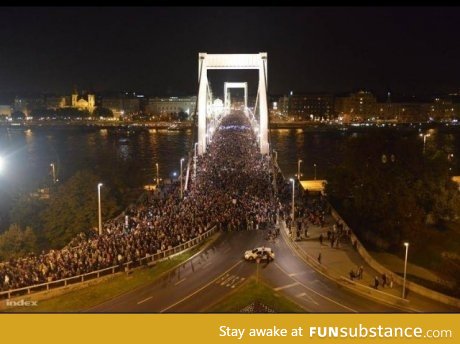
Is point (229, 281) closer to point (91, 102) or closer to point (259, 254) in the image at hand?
point (259, 254)

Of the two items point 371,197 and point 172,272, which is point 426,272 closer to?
point 371,197

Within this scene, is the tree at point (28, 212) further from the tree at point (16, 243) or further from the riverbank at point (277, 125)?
the riverbank at point (277, 125)

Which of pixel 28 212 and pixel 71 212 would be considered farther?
pixel 28 212

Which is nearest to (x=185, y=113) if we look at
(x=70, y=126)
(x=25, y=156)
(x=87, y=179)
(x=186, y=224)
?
(x=70, y=126)

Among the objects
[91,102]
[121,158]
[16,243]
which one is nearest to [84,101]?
[91,102]

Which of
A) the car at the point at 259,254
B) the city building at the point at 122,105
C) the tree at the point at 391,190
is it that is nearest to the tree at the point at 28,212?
the car at the point at 259,254
